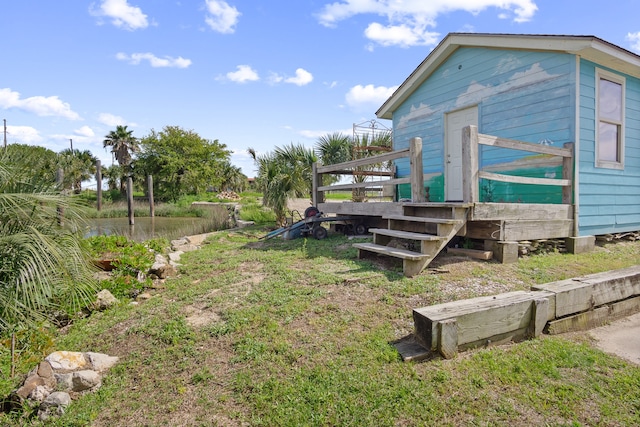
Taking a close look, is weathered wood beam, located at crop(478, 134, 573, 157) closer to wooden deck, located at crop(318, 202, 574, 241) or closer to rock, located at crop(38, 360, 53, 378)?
wooden deck, located at crop(318, 202, 574, 241)

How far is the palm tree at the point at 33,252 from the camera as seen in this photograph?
10.1 feet

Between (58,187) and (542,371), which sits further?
(58,187)

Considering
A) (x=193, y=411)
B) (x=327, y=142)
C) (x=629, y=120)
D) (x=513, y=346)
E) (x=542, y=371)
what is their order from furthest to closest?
1. (x=327, y=142)
2. (x=629, y=120)
3. (x=513, y=346)
4. (x=542, y=371)
5. (x=193, y=411)

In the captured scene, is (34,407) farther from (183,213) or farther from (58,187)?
(183,213)

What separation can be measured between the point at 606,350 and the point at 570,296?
0.52 meters

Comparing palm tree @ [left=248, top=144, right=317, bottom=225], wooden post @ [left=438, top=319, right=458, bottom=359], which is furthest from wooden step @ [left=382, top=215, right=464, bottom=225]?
palm tree @ [left=248, top=144, right=317, bottom=225]

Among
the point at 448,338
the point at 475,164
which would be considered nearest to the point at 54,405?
the point at 448,338

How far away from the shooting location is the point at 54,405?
2.39m

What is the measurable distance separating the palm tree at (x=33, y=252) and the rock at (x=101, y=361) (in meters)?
0.72

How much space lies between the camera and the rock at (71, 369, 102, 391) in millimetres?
2592

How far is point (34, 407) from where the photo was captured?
7.97ft

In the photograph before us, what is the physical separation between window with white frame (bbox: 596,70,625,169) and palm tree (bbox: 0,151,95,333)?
25.8ft

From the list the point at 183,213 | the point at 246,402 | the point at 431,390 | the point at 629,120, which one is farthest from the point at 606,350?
the point at 183,213

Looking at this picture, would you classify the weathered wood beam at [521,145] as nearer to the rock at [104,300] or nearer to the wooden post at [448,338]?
the wooden post at [448,338]
